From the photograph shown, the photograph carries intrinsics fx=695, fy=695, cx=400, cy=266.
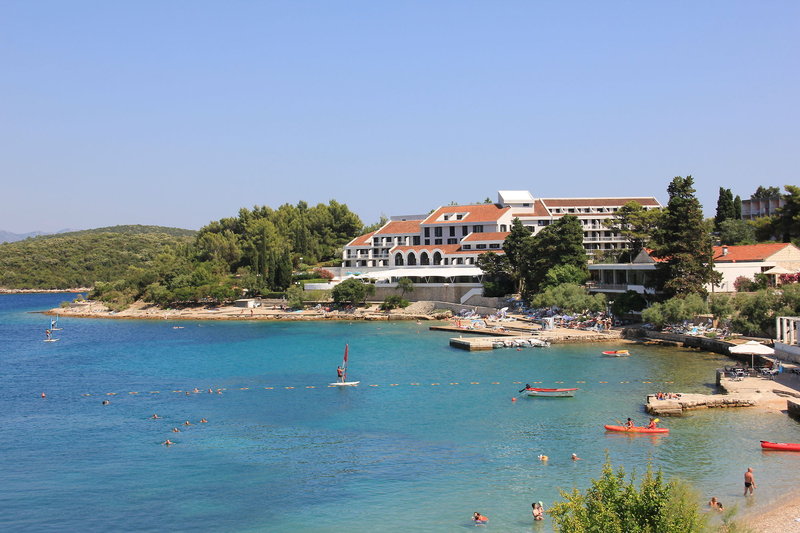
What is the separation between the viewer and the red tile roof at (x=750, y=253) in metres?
56.8

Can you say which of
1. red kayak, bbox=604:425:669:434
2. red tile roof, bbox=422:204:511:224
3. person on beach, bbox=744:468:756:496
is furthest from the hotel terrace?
person on beach, bbox=744:468:756:496

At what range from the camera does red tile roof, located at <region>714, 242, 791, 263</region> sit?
186 feet

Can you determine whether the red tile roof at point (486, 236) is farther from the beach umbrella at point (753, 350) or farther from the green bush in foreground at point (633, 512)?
the green bush in foreground at point (633, 512)

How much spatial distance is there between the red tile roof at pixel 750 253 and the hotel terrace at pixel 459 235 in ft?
94.8

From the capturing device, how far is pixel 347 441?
95.2 ft

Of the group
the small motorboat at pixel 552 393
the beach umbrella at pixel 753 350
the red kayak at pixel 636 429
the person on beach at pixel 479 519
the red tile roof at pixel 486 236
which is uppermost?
the red tile roof at pixel 486 236

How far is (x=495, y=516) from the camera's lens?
20.8 metres

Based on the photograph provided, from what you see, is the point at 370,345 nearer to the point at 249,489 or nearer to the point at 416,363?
the point at 416,363

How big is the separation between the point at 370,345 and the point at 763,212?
6630 cm

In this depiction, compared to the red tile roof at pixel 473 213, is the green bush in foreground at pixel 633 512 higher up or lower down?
lower down

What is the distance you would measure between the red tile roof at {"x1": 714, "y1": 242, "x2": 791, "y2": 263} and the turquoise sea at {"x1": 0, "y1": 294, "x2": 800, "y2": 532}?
14.7 meters

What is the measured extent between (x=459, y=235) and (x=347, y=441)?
64.2 m

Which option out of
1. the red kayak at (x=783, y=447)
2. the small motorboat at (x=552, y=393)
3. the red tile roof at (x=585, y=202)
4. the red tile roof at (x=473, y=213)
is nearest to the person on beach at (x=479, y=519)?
the red kayak at (x=783, y=447)

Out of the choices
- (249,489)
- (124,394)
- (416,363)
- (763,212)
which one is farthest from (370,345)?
(763,212)
